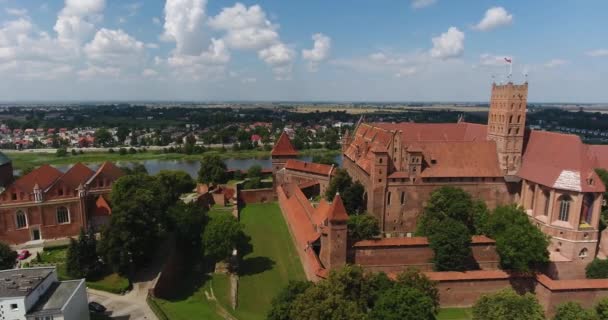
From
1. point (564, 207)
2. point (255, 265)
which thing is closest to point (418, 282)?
point (255, 265)

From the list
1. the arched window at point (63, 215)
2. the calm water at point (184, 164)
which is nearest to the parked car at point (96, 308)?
the arched window at point (63, 215)

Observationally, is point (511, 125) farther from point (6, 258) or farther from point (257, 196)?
point (6, 258)

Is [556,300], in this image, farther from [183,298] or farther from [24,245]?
[24,245]

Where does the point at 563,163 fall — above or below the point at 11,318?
above

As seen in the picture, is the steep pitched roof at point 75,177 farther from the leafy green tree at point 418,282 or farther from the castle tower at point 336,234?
the leafy green tree at point 418,282

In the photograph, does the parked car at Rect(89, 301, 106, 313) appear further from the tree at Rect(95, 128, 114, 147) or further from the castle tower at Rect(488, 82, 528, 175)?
the tree at Rect(95, 128, 114, 147)

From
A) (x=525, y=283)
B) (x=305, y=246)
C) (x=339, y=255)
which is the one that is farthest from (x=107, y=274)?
A: (x=525, y=283)

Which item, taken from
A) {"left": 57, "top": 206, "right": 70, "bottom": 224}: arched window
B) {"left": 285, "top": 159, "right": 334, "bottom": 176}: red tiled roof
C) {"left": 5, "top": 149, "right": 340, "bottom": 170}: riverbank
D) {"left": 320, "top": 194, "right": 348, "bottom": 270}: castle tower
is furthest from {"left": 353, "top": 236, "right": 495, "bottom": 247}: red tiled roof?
{"left": 5, "top": 149, "right": 340, "bottom": 170}: riverbank
